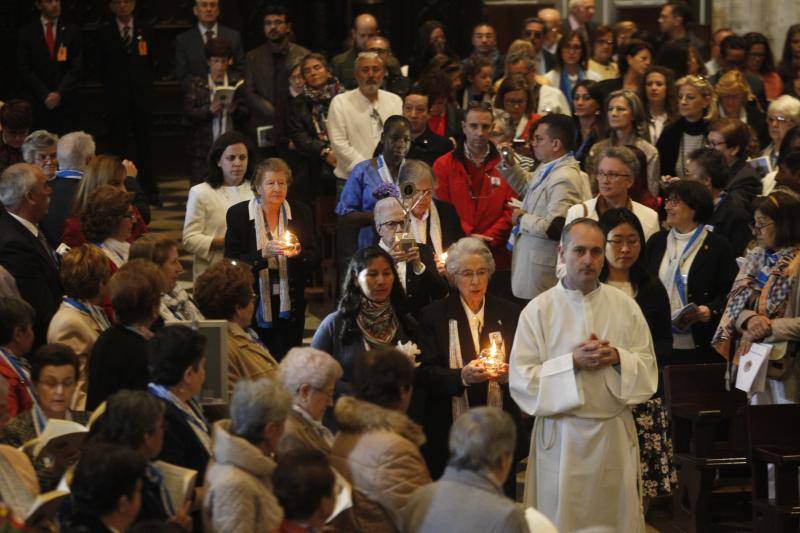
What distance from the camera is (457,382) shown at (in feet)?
20.1

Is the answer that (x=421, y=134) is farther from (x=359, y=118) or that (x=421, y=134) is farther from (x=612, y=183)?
(x=612, y=183)

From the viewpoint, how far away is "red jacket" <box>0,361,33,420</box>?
17.3 ft

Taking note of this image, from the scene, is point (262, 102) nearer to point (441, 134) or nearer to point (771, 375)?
point (441, 134)

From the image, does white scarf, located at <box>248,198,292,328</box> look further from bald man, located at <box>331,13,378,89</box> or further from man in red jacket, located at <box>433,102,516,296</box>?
bald man, located at <box>331,13,378,89</box>

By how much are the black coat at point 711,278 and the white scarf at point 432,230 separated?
1.11 metres

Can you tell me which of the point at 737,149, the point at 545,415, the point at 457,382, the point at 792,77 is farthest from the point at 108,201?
the point at 792,77

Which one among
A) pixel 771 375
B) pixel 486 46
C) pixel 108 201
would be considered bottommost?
pixel 771 375

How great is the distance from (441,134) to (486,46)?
191 cm

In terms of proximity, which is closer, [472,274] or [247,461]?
[247,461]

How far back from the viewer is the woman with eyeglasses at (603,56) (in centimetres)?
1185

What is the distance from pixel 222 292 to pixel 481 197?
311cm

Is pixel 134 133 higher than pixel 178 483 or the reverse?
higher

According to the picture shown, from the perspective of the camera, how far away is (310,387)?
4.92 meters

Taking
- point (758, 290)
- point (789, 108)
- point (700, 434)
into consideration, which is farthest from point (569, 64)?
point (700, 434)
